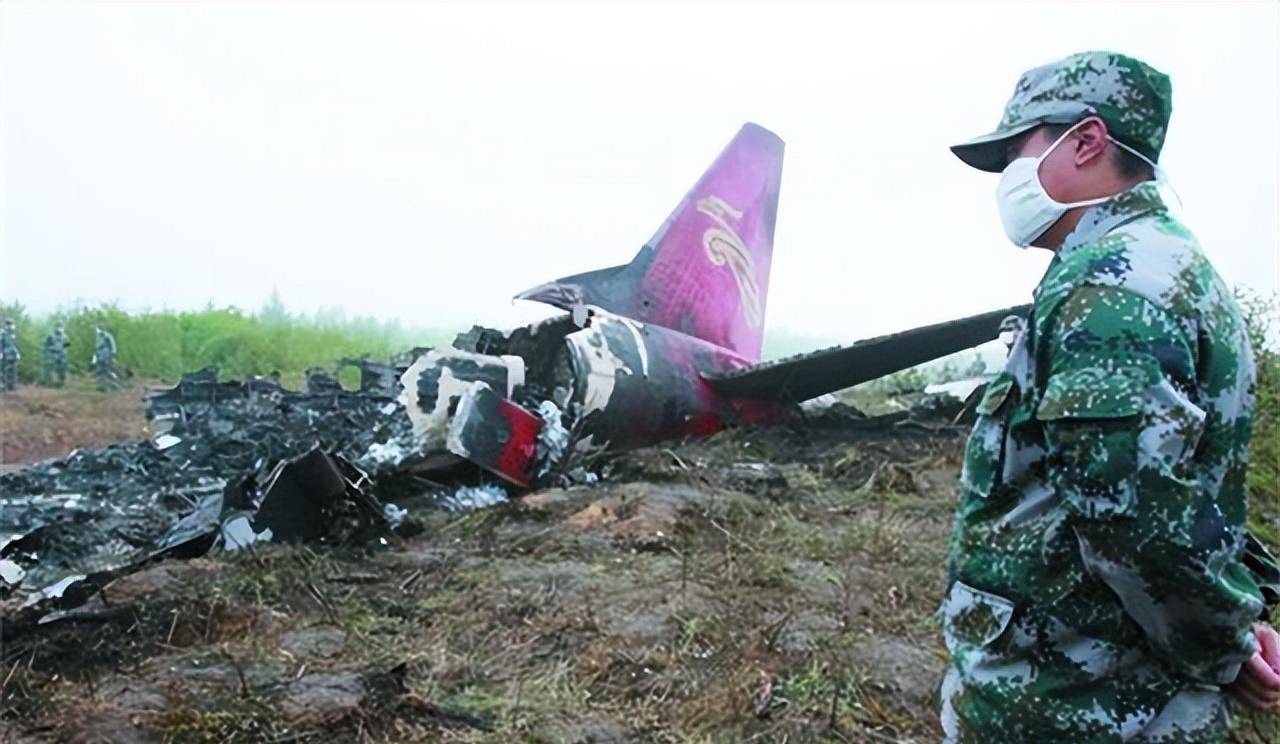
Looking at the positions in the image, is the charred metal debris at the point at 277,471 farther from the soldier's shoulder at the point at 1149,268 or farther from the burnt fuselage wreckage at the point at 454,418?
the soldier's shoulder at the point at 1149,268

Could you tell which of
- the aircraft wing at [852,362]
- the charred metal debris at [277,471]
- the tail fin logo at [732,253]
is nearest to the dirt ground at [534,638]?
the charred metal debris at [277,471]

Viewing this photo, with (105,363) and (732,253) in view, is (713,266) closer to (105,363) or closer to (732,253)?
(732,253)

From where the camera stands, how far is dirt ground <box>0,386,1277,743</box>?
3.49 metres

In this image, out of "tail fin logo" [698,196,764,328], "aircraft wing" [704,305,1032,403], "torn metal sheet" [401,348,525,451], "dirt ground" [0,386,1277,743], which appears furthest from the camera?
"tail fin logo" [698,196,764,328]

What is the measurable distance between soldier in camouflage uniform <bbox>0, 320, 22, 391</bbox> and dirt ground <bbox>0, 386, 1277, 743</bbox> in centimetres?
1415

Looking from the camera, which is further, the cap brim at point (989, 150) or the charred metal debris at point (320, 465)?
the charred metal debris at point (320, 465)

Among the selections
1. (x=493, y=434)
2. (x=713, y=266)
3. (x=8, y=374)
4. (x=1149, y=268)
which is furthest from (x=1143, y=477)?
(x=8, y=374)

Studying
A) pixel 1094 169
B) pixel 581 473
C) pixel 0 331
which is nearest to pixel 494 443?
pixel 581 473

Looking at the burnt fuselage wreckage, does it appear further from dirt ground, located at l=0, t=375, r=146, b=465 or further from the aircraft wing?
dirt ground, located at l=0, t=375, r=146, b=465

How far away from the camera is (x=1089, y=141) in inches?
77.6

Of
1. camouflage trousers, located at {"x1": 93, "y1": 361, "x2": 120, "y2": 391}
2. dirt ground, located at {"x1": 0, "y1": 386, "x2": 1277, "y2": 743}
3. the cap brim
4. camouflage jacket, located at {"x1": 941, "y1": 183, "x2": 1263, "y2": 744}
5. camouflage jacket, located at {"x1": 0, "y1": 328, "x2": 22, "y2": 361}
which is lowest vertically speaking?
camouflage trousers, located at {"x1": 93, "y1": 361, "x2": 120, "y2": 391}

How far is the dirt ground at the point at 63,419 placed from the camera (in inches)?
509

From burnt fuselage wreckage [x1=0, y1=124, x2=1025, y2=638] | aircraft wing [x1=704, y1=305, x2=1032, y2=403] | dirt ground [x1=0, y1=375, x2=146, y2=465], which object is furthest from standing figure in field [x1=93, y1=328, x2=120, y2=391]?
aircraft wing [x1=704, y1=305, x2=1032, y2=403]

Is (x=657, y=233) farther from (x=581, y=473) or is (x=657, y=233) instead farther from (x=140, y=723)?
(x=140, y=723)
